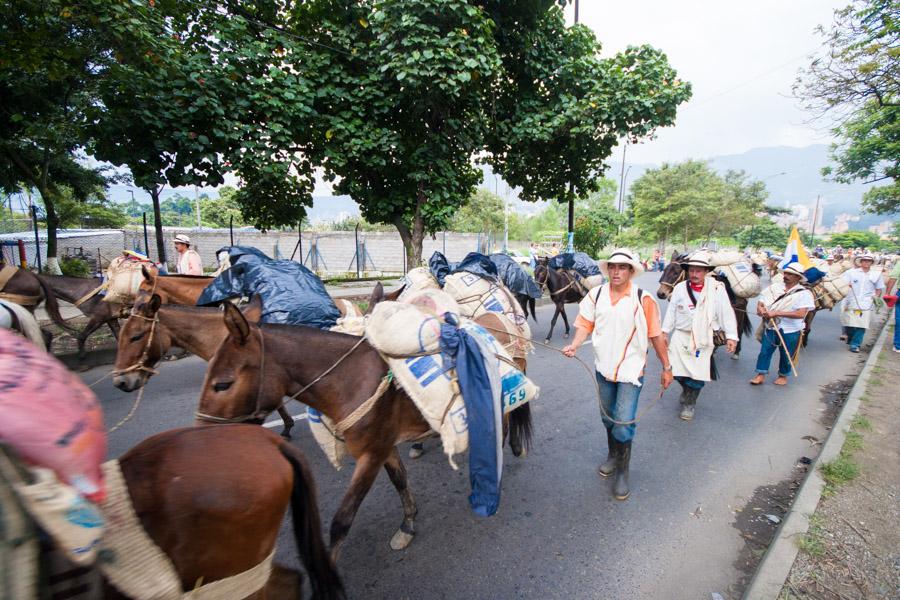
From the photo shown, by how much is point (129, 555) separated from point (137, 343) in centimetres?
238

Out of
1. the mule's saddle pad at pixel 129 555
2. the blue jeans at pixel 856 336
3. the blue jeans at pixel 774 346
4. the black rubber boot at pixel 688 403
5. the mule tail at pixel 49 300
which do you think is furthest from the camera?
the blue jeans at pixel 856 336

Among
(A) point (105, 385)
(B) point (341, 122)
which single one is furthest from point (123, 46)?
(A) point (105, 385)

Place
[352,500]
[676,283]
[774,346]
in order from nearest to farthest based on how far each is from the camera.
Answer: [352,500]
[774,346]
[676,283]

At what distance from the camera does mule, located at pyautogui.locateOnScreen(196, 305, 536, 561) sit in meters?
2.16

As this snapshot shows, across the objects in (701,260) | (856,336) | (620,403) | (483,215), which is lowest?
(856,336)

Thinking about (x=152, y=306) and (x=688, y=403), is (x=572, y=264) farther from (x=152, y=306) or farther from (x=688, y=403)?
(x=152, y=306)

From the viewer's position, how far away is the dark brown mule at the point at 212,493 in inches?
51.0

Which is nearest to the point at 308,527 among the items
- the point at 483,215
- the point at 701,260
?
the point at 701,260

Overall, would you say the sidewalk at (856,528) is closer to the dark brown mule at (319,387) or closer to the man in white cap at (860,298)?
the dark brown mule at (319,387)

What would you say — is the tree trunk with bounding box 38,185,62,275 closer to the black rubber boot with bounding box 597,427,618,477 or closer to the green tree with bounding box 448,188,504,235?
the black rubber boot with bounding box 597,427,618,477

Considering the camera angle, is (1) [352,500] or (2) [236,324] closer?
(2) [236,324]

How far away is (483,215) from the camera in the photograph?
40406mm

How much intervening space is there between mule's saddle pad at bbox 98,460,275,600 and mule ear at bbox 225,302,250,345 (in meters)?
0.93

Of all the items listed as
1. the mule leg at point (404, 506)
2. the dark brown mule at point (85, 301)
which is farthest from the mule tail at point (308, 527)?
the dark brown mule at point (85, 301)
